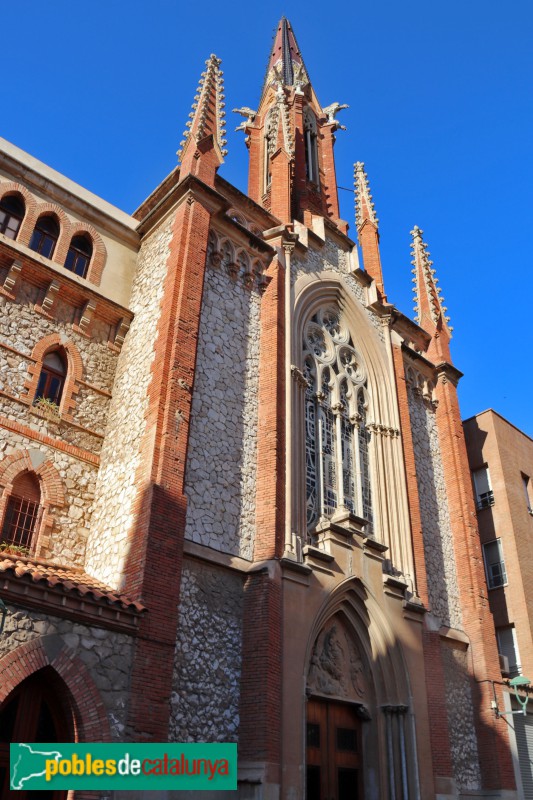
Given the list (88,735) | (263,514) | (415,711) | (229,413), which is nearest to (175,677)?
(88,735)

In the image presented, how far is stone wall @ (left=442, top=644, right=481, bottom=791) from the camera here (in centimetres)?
1526

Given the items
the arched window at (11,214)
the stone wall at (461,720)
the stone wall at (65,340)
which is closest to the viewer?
the stone wall at (65,340)

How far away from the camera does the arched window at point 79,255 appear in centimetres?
1563

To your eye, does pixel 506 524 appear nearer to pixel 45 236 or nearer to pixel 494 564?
pixel 494 564

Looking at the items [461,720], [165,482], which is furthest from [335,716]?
[165,482]

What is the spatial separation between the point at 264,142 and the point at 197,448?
51.1ft

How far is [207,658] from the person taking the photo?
11.1 m

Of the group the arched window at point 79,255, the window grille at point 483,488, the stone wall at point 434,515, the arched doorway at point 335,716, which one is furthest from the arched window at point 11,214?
the window grille at point 483,488

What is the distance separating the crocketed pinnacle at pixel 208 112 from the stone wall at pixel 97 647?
10892 mm

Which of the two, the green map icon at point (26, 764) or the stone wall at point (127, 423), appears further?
the stone wall at point (127, 423)

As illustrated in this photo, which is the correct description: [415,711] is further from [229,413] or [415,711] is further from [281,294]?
[281,294]

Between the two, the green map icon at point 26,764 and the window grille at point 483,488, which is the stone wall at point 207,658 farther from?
the window grille at point 483,488

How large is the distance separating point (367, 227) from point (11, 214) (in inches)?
446

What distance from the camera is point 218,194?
15.5 metres
